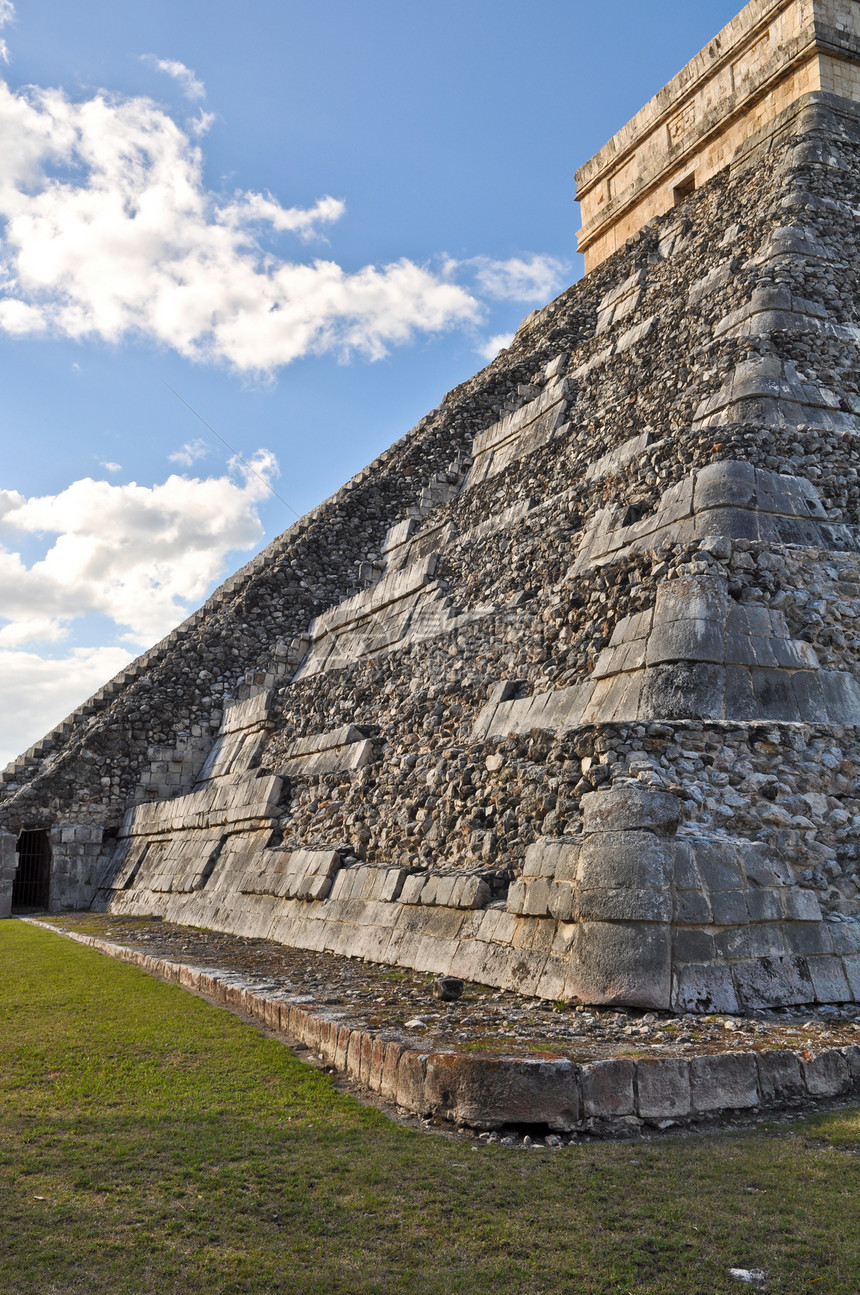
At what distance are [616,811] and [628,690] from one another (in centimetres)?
164

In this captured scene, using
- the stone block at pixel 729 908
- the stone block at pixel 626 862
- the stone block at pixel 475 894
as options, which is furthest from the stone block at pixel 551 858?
the stone block at pixel 729 908

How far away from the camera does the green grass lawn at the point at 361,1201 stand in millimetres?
3084

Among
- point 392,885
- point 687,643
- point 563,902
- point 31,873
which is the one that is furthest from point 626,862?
point 31,873

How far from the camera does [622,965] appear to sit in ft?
19.0

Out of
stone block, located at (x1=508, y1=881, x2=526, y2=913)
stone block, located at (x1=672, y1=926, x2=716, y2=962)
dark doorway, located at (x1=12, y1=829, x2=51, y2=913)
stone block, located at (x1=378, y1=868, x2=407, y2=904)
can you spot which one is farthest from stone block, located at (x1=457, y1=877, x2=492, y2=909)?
dark doorway, located at (x1=12, y1=829, x2=51, y2=913)

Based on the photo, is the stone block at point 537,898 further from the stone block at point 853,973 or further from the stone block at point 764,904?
the stone block at point 853,973

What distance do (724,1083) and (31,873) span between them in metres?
17.4

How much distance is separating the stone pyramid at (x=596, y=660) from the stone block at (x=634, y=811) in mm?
27

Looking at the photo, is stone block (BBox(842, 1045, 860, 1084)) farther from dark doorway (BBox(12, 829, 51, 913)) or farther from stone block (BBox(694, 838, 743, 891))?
dark doorway (BBox(12, 829, 51, 913))

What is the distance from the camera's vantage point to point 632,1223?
3414mm

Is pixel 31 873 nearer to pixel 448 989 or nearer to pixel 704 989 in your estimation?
pixel 448 989

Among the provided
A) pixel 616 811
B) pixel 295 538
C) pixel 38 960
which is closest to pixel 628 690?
pixel 616 811

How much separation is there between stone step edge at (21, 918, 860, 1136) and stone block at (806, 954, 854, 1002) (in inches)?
40.2

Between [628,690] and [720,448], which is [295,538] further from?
[628,690]
